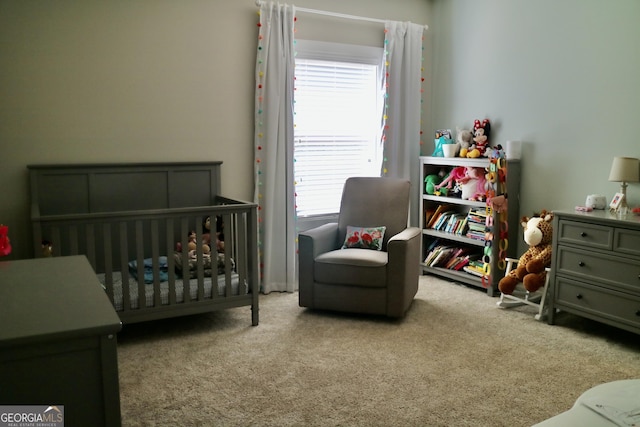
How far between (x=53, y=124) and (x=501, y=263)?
336 centimetres

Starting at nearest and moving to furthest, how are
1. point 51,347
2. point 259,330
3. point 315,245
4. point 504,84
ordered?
1. point 51,347
2. point 259,330
3. point 315,245
4. point 504,84

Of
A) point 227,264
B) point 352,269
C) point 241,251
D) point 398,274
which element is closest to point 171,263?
point 227,264

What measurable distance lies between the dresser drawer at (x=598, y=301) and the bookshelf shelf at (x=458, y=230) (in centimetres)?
79

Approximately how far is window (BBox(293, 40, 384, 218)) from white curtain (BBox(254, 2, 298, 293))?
0.18 m

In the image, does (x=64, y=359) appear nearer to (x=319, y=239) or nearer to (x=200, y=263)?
(x=200, y=263)

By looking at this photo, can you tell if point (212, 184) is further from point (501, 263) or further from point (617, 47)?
point (617, 47)

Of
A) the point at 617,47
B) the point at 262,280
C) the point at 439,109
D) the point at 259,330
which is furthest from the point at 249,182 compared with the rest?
the point at 617,47

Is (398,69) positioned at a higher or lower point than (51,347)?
higher

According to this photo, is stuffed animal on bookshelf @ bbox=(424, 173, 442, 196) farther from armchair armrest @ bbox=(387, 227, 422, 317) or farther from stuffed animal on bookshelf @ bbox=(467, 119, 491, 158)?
armchair armrest @ bbox=(387, 227, 422, 317)

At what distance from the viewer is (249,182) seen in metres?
4.40

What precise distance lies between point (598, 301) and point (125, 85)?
11.1 feet

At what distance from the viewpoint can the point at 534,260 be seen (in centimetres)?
384

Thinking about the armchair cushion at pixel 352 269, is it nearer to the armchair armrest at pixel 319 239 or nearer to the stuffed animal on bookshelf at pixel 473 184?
the armchair armrest at pixel 319 239

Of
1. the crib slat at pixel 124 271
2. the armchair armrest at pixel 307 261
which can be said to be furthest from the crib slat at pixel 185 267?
the armchair armrest at pixel 307 261
